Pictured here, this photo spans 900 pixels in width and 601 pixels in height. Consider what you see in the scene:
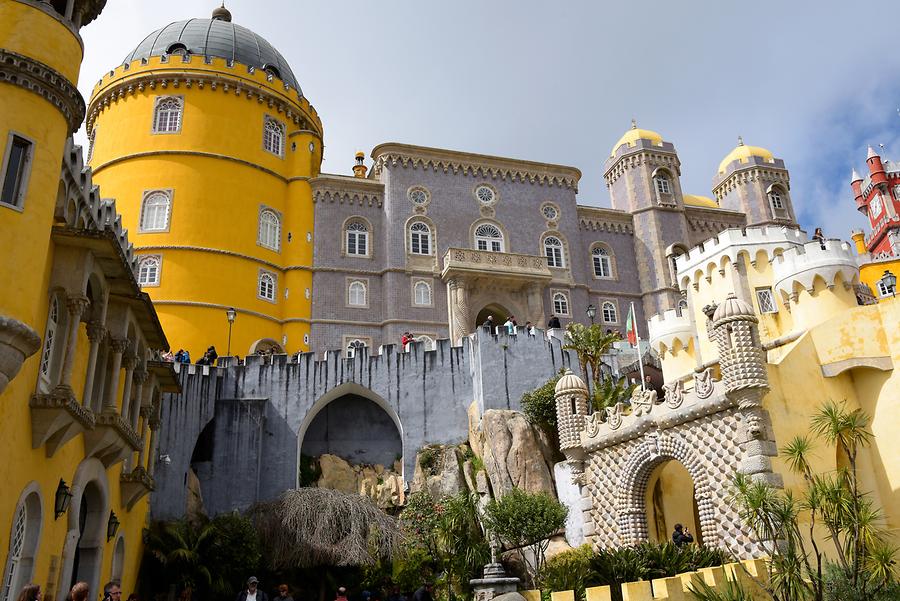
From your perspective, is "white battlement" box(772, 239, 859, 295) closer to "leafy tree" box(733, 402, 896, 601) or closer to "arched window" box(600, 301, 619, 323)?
"leafy tree" box(733, 402, 896, 601)

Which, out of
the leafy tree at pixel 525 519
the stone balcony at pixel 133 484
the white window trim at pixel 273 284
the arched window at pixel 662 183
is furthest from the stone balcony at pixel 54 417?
the arched window at pixel 662 183

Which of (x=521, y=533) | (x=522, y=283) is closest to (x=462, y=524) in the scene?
(x=521, y=533)

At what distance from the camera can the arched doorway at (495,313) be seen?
1480 inches

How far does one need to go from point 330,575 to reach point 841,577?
1314 cm

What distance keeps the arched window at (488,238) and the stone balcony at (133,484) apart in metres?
23.1

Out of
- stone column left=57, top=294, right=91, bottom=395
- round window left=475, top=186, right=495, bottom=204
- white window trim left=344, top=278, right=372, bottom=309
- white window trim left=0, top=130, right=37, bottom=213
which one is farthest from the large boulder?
round window left=475, top=186, right=495, bottom=204

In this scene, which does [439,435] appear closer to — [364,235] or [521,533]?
[521,533]

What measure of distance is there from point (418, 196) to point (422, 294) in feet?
16.7

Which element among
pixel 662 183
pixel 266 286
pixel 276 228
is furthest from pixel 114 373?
pixel 662 183

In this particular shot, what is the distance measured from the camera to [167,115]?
37.0 meters

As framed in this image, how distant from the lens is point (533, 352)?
28.5 m

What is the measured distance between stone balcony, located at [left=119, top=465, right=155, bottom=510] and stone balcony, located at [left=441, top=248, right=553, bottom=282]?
19771 millimetres

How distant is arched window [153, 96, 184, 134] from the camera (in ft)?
120

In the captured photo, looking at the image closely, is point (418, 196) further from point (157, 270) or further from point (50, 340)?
point (50, 340)
